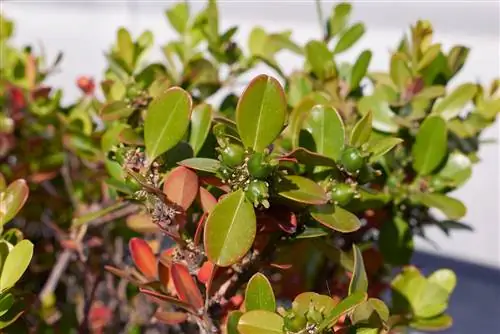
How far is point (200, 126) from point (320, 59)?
1.02ft

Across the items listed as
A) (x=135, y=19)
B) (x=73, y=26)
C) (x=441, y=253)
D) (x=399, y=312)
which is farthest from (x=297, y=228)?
(x=73, y=26)

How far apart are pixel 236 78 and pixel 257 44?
108 mm

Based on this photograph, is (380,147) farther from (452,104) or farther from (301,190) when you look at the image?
(452,104)

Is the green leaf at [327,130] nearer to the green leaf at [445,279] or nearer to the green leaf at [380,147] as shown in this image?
the green leaf at [380,147]

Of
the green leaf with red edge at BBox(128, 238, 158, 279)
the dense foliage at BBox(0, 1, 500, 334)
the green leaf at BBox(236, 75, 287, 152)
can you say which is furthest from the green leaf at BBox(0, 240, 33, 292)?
the green leaf at BBox(236, 75, 287, 152)

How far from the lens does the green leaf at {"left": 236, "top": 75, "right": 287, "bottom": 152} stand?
0.65 meters

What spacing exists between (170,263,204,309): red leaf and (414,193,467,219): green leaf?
1.09 ft

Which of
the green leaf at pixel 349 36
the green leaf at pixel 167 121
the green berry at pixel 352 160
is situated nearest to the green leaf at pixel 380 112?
the green leaf at pixel 349 36

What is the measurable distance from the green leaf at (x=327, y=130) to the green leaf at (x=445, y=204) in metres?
0.18

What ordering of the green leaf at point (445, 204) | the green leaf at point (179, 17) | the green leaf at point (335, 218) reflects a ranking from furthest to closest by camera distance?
the green leaf at point (179, 17), the green leaf at point (445, 204), the green leaf at point (335, 218)

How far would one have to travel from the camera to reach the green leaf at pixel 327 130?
2.51ft

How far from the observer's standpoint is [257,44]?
4.09ft

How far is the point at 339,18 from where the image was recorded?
1.07 meters

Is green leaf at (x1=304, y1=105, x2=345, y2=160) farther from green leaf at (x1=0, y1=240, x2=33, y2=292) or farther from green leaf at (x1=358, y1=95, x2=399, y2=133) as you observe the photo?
green leaf at (x1=0, y1=240, x2=33, y2=292)
